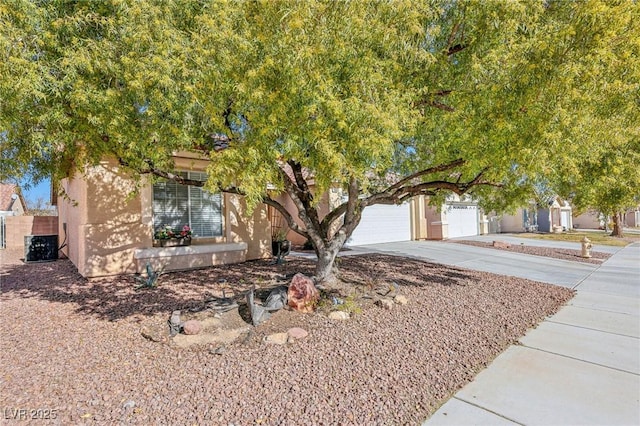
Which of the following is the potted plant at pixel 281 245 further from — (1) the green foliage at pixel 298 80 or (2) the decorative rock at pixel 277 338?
(1) the green foliage at pixel 298 80

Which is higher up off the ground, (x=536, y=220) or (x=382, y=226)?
(x=382, y=226)

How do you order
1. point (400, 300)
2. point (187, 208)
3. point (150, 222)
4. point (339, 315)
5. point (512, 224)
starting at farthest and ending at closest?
point (512, 224) → point (187, 208) → point (150, 222) → point (400, 300) → point (339, 315)

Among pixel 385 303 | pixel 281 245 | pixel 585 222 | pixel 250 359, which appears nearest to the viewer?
pixel 250 359

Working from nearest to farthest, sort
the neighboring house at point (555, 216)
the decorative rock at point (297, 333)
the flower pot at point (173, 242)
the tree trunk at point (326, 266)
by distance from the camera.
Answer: the decorative rock at point (297, 333) < the tree trunk at point (326, 266) < the flower pot at point (173, 242) < the neighboring house at point (555, 216)

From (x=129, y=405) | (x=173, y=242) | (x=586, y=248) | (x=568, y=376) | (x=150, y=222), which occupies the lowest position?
(x=568, y=376)

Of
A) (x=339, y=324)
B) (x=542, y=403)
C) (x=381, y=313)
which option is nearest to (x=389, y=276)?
(x=381, y=313)

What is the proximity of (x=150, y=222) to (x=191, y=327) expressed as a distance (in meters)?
5.71

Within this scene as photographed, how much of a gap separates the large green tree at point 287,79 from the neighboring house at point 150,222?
3.38m

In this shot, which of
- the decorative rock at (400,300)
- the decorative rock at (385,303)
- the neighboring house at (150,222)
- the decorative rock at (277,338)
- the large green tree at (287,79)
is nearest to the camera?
the large green tree at (287,79)

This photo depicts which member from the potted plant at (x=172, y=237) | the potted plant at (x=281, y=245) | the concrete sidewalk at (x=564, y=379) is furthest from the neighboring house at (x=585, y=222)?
the potted plant at (x=172, y=237)

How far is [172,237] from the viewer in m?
9.93

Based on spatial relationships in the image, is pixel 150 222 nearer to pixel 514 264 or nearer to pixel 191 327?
pixel 191 327

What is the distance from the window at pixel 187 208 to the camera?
1004 centimetres

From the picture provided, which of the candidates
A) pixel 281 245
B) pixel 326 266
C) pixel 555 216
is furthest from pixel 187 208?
pixel 555 216
